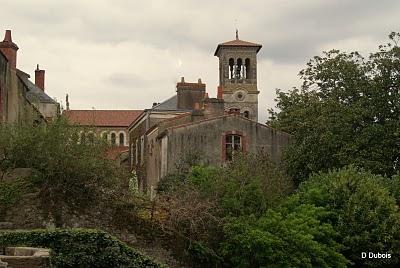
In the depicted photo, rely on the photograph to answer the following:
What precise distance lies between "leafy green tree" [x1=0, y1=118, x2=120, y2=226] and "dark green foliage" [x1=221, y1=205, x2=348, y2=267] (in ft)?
15.6

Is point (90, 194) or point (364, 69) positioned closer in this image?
point (90, 194)

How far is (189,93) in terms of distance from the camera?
150 feet

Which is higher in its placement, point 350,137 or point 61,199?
point 350,137

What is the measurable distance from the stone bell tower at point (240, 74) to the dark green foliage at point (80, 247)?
55.5 m

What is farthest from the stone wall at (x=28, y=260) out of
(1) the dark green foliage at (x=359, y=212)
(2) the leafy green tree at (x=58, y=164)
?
(1) the dark green foliage at (x=359, y=212)

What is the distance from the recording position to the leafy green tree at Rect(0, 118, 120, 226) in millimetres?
21969

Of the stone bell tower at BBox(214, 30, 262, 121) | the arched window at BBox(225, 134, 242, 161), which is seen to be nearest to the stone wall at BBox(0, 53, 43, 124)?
the arched window at BBox(225, 134, 242, 161)

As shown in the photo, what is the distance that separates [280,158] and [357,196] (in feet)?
40.1

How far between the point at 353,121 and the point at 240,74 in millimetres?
45149

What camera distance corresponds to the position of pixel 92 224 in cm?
2255

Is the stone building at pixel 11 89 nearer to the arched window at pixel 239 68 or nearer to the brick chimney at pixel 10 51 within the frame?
the brick chimney at pixel 10 51

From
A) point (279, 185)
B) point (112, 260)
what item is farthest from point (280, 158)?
point (112, 260)

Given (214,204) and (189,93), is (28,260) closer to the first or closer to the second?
(214,204)

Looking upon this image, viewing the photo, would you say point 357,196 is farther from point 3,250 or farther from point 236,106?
point 236,106
